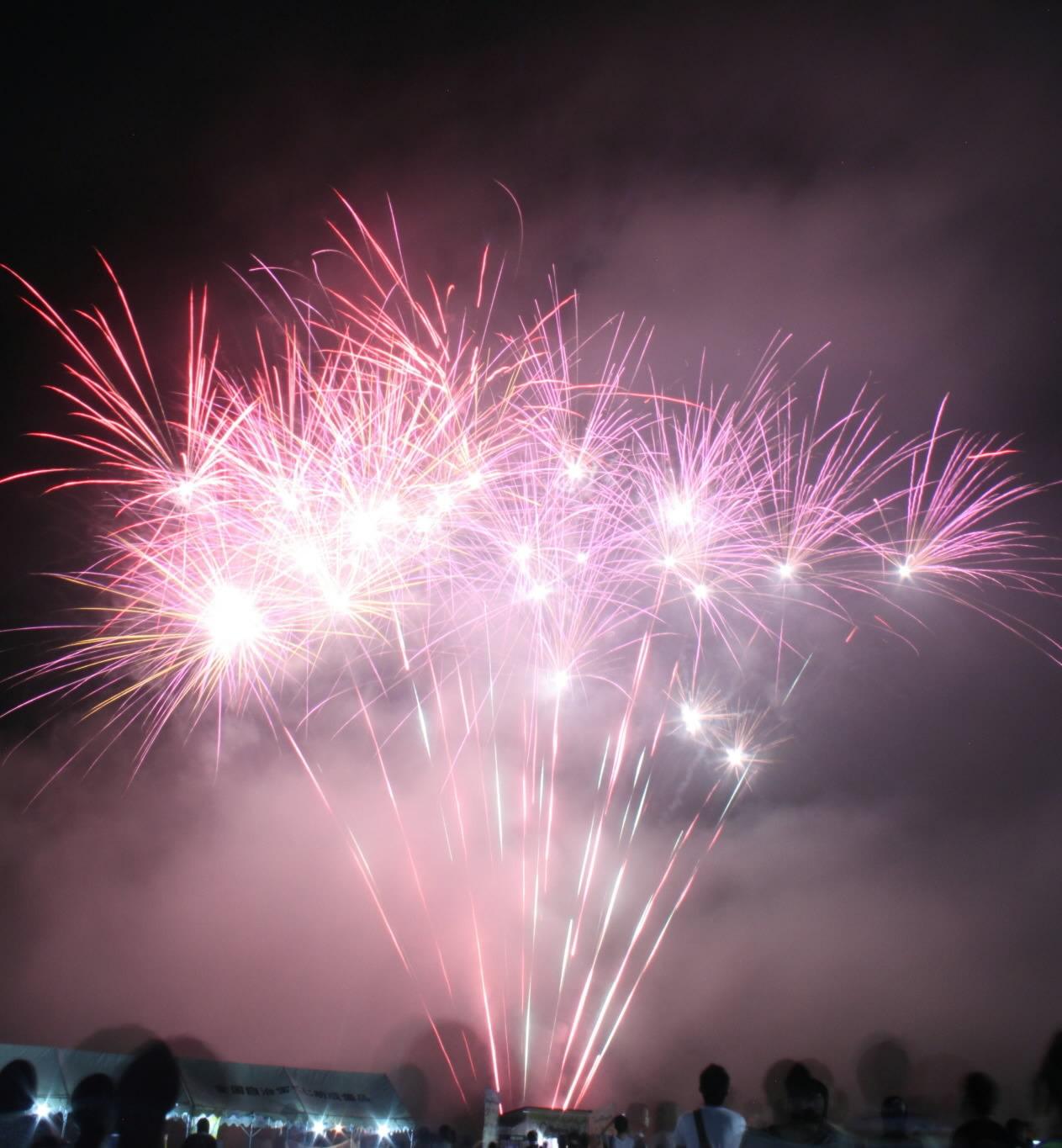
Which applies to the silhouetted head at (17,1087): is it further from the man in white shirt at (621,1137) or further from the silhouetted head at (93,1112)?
the man in white shirt at (621,1137)

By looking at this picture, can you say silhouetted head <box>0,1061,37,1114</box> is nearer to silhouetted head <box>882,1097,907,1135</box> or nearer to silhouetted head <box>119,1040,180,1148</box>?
silhouetted head <box>119,1040,180,1148</box>

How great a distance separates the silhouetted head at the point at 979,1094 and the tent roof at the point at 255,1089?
1642cm

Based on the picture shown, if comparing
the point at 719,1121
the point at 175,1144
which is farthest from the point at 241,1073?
the point at 719,1121

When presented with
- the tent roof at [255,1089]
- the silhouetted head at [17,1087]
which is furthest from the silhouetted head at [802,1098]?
the tent roof at [255,1089]

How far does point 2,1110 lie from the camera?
14.8 feet

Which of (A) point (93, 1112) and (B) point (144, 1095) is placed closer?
(B) point (144, 1095)

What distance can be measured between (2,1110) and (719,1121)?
3627 mm

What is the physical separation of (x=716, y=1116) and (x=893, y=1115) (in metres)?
1.43

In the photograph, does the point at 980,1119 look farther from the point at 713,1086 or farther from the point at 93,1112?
the point at 93,1112

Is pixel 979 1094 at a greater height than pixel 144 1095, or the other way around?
pixel 979 1094

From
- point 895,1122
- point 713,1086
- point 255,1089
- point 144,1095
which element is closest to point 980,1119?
point 895,1122

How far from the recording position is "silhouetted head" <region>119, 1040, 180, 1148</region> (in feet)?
13.4

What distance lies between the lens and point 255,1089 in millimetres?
20938

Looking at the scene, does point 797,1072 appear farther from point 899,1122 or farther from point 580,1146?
point 580,1146
